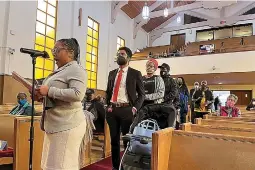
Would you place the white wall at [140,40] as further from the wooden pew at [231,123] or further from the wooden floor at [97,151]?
the wooden pew at [231,123]

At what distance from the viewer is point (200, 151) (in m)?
1.33

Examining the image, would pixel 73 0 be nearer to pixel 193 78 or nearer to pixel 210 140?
pixel 193 78

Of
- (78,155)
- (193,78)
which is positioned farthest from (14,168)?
(193,78)

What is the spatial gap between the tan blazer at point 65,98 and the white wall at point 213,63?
30.0ft

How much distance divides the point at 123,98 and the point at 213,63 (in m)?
8.37

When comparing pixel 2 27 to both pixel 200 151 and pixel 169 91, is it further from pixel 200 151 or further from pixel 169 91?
pixel 200 151

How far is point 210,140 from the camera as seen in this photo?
1323 millimetres

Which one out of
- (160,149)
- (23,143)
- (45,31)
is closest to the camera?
(160,149)

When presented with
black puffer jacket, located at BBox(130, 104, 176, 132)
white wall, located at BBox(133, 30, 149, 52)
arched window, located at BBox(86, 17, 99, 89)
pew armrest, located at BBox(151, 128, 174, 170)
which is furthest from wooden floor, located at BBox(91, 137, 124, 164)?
white wall, located at BBox(133, 30, 149, 52)

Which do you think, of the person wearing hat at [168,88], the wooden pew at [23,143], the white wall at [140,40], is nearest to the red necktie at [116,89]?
the person wearing hat at [168,88]

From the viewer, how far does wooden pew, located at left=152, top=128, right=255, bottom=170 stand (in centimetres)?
125

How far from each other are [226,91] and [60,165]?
527 inches

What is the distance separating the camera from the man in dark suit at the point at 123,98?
7.82ft

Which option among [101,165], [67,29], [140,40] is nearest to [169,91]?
[101,165]
